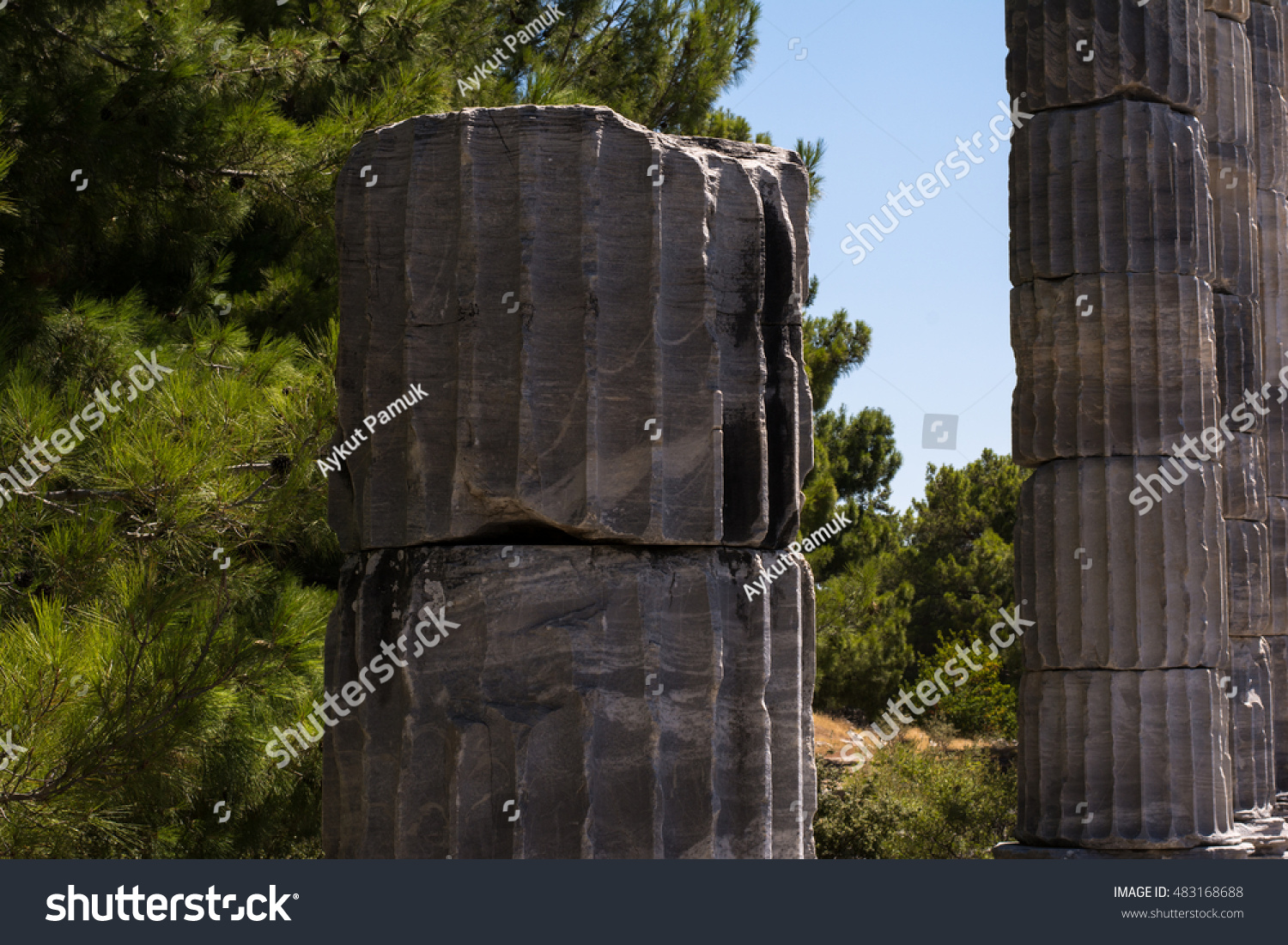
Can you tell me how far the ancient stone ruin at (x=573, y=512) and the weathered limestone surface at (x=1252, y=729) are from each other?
6.74 m

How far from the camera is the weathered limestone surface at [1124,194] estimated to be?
25.7 feet

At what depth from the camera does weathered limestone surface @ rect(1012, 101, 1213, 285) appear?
25.7 feet

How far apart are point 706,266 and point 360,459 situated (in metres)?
0.91

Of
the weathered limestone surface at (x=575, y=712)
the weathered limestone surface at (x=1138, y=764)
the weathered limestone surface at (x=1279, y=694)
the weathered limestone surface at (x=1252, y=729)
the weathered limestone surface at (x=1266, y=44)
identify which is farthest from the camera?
the weathered limestone surface at (x=1266, y=44)

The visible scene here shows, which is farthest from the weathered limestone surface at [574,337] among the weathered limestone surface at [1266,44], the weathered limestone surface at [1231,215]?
the weathered limestone surface at [1266,44]

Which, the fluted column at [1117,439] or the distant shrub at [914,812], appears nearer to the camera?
the fluted column at [1117,439]

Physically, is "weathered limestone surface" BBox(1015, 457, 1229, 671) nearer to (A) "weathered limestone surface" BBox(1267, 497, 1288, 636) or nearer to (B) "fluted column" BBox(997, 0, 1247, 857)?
(B) "fluted column" BBox(997, 0, 1247, 857)

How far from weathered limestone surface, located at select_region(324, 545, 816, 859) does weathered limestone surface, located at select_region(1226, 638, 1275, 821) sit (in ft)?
22.2

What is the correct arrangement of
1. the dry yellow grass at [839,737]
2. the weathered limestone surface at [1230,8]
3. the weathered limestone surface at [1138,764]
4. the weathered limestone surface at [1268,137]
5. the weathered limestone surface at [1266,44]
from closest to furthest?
the weathered limestone surface at [1138,764] → the weathered limestone surface at [1230,8] → the weathered limestone surface at [1268,137] → the weathered limestone surface at [1266,44] → the dry yellow grass at [839,737]

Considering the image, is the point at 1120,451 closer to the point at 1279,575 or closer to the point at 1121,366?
the point at 1121,366

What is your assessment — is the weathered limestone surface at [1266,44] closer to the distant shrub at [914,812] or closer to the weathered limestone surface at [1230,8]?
the weathered limestone surface at [1230,8]

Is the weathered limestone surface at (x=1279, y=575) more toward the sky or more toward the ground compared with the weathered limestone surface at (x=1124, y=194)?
more toward the ground

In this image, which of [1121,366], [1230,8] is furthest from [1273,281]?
[1121,366]

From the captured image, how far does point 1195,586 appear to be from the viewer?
7.48 metres
